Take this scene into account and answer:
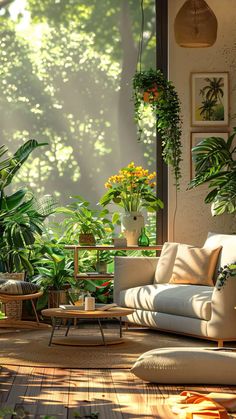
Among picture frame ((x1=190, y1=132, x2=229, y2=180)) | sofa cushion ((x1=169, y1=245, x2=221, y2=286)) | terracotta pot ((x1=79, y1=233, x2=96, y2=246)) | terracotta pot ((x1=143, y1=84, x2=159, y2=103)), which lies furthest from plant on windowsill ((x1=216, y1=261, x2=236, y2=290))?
terracotta pot ((x1=143, y1=84, x2=159, y2=103))

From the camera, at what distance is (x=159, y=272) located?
805 cm

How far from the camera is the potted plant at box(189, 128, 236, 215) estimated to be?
→ 27.0 ft

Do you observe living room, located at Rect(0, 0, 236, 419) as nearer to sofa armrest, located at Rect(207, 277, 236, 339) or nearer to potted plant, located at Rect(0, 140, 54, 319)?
potted plant, located at Rect(0, 140, 54, 319)

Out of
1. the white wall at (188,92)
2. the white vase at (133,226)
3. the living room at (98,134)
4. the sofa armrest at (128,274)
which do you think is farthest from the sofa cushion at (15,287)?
the white wall at (188,92)

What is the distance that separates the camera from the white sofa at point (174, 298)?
6859 mm

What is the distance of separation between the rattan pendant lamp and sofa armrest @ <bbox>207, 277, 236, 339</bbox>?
1824 mm

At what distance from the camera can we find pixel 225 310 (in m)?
6.84

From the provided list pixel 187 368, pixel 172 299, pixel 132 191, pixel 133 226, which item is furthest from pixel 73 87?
pixel 187 368

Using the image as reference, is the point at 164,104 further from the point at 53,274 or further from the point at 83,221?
the point at 53,274

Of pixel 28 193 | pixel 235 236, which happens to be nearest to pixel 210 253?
pixel 235 236

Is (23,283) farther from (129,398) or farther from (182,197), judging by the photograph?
(129,398)

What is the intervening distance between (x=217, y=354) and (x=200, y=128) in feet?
13.1

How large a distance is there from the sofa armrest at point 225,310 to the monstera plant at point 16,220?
2.12 meters

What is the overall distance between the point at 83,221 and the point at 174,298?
1.84 m
